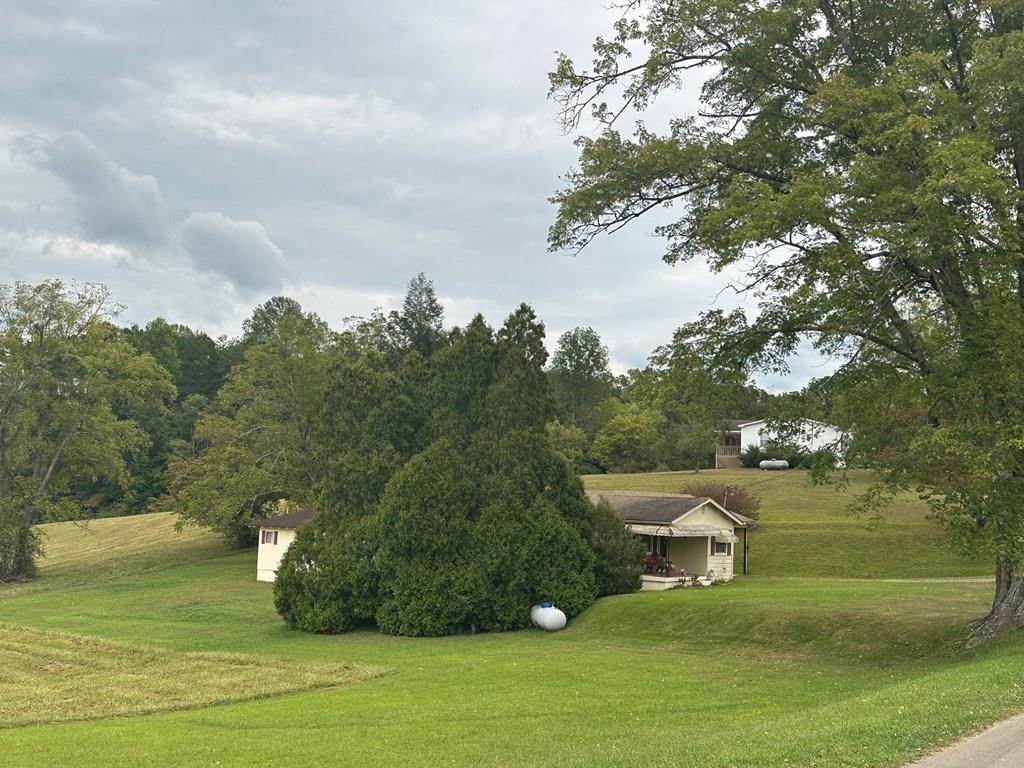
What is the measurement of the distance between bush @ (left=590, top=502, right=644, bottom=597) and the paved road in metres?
19.4

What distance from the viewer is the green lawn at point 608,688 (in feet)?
33.6

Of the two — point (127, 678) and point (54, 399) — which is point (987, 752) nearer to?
point (127, 678)

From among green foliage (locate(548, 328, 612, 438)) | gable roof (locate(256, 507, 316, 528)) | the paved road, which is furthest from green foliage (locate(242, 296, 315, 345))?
the paved road

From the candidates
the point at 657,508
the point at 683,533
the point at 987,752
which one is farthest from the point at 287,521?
the point at 987,752

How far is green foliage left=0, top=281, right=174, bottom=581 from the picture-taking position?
4722cm

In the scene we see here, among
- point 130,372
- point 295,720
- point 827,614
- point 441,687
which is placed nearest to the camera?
point 295,720

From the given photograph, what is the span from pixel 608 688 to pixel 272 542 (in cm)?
2777

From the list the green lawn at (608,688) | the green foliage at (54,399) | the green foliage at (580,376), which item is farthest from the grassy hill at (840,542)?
the green foliage at (580,376)

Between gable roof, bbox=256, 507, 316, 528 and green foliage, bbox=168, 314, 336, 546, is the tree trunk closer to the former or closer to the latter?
gable roof, bbox=256, 507, 316, 528

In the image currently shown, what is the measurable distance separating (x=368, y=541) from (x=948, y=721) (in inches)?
799

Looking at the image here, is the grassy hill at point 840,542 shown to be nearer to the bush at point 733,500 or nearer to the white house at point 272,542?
the bush at point 733,500

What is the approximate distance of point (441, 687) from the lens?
17.2 meters

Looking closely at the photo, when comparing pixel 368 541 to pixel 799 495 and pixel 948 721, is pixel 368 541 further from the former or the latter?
pixel 799 495

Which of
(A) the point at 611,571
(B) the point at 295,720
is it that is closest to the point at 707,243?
(B) the point at 295,720
